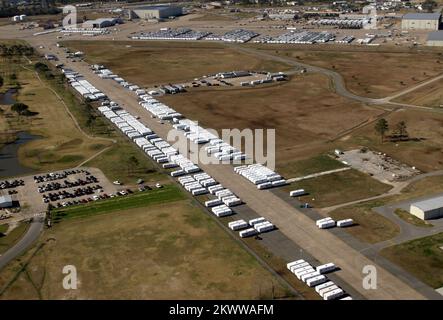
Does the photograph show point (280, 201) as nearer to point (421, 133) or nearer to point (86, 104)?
point (421, 133)

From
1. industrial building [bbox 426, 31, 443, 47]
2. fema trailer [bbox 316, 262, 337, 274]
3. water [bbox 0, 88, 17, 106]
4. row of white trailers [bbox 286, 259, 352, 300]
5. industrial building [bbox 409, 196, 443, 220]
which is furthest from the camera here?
industrial building [bbox 426, 31, 443, 47]

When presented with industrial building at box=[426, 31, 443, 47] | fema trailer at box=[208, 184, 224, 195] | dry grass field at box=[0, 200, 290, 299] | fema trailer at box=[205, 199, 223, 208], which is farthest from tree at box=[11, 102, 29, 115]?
industrial building at box=[426, 31, 443, 47]

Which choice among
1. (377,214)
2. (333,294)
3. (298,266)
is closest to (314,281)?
(333,294)

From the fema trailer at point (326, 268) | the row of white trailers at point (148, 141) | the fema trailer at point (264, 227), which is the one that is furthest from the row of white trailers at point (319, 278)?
the row of white trailers at point (148, 141)

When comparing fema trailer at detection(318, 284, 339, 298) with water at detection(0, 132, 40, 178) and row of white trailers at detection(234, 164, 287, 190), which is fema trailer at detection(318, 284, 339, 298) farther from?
water at detection(0, 132, 40, 178)

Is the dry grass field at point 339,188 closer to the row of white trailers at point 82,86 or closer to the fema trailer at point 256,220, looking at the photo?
the fema trailer at point 256,220

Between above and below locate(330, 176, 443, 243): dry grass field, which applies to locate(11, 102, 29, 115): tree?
above
